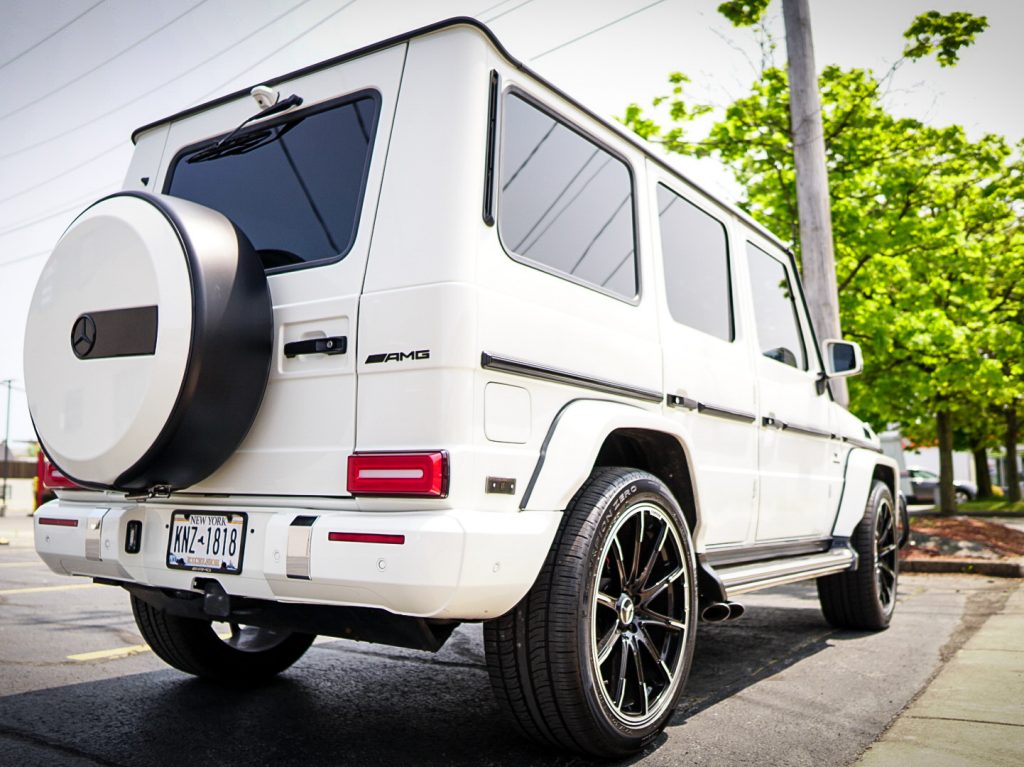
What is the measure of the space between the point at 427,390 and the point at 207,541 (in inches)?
34.8

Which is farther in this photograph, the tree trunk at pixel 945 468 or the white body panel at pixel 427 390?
the tree trunk at pixel 945 468

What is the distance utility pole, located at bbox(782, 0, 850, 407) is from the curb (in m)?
2.68

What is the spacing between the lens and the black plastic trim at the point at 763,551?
12.2 feet

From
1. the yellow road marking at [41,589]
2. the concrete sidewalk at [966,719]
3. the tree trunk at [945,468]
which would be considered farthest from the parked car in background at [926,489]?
the yellow road marking at [41,589]

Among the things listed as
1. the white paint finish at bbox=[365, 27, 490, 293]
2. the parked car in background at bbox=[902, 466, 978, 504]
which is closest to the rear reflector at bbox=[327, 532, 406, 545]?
the white paint finish at bbox=[365, 27, 490, 293]

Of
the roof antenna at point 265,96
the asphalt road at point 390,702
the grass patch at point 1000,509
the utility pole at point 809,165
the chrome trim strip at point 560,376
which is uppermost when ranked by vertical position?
the utility pole at point 809,165

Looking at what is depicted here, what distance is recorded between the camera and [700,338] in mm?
3768

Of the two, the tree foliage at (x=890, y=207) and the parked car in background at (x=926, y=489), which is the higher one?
the tree foliage at (x=890, y=207)

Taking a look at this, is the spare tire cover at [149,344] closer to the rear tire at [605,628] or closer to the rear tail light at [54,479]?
the rear tail light at [54,479]

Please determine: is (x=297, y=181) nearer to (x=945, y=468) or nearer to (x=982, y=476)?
(x=945, y=468)

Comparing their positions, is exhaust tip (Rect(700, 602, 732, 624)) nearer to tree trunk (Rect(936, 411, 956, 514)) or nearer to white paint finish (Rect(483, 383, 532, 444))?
white paint finish (Rect(483, 383, 532, 444))

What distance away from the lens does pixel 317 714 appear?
133 inches

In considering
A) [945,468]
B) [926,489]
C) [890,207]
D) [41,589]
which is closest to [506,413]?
[41,589]

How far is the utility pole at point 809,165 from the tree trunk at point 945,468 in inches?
522
